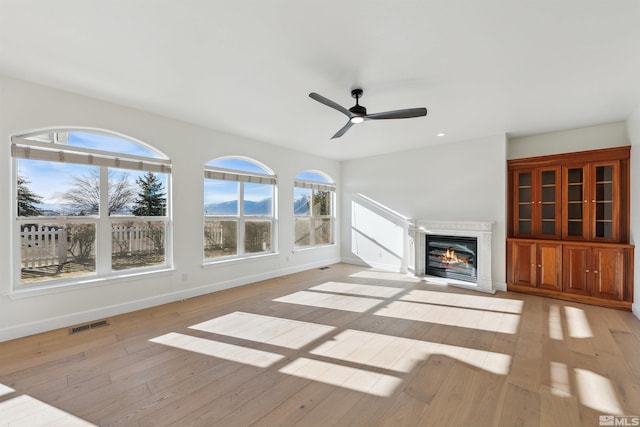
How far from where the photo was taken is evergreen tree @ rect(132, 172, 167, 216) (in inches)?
154

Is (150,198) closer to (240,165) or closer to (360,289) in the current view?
(240,165)

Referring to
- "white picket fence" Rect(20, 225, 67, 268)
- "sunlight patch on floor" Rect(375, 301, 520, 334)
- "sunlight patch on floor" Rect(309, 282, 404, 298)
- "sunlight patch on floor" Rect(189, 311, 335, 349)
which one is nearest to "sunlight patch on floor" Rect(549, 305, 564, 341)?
"sunlight patch on floor" Rect(375, 301, 520, 334)

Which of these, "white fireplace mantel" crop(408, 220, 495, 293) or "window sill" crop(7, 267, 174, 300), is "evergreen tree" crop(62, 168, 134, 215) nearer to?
"window sill" crop(7, 267, 174, 300)

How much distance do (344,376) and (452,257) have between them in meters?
3.98

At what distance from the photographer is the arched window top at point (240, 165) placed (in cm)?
479

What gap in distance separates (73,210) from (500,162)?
672 centimetres

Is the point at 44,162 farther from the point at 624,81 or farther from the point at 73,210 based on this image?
the point at 624,81

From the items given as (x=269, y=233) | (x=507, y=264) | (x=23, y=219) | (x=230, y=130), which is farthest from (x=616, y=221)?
(x=23, y=219)

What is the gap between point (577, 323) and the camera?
3.33 meters

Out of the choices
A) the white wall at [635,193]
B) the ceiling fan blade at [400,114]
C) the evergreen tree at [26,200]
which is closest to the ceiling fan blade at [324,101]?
the ceiling fan blade at [400,114]

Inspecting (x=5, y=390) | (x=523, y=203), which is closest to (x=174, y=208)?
(x=5, y=390)

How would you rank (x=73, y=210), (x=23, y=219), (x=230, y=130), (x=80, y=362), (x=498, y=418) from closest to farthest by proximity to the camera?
(x=498, y=418)
(x=80, y=362)
(x=23, y=219)
(x=73, y=210)
(x=230, y=130)

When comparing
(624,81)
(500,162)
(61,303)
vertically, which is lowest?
(61,303)

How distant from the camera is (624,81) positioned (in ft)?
9.40
